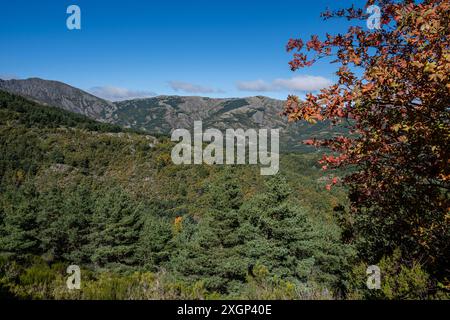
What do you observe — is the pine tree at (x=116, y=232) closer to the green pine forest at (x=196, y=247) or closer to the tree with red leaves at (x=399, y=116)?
the green pine forest at (x=196, y=247)

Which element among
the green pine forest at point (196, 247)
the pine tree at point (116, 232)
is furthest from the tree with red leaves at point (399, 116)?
the pine tree at point (116, 232)

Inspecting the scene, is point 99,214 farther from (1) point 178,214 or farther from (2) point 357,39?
(1) point 178,214

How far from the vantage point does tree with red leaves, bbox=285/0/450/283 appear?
4.13 meters

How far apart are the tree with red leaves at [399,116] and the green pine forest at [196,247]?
0.81 m

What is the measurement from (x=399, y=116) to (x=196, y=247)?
79.3ft

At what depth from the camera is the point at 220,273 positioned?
86.0 ft

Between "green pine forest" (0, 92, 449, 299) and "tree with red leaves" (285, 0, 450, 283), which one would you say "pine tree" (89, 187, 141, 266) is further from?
"tree with red leaves" (285, 0, 450, 283)

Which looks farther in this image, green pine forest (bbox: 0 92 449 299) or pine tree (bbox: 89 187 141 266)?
pine tree (bbox: 89 187 141 266)

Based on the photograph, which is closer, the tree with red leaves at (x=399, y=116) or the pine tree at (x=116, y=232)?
the tree with red leaves at (x=399, y=116)

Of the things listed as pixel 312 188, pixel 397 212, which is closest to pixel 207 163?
pixel 312 188

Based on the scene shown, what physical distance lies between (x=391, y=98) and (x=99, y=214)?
1401 inches

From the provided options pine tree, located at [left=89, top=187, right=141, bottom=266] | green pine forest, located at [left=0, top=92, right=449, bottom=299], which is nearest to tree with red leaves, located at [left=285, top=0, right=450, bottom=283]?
green pine forest, located at [left=0, top=92, right=449, bottom=299]

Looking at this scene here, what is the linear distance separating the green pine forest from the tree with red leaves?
812 millimetres

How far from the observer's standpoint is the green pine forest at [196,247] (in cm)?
511
